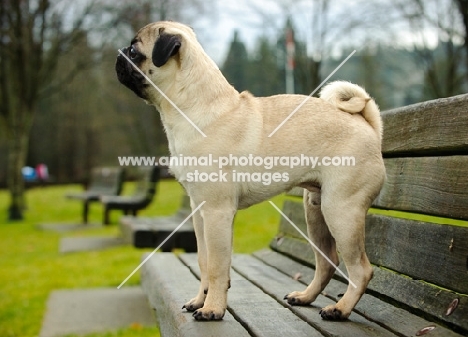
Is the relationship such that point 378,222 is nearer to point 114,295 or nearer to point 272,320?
point 272,320

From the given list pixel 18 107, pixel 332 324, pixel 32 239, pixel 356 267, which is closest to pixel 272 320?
pixel 332 324

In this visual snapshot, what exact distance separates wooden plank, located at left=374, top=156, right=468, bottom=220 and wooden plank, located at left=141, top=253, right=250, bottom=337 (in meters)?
0.95

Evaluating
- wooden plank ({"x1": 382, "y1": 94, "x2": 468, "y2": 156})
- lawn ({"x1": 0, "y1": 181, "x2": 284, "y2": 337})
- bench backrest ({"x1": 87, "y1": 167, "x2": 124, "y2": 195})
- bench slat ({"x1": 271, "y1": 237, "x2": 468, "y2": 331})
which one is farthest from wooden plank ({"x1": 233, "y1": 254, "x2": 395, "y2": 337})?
bench backrest ({"x1": 87, "y1": 167, "x2": 124, "y2": 195})

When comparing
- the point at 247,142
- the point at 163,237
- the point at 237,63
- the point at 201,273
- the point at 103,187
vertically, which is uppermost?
the point at 247,142

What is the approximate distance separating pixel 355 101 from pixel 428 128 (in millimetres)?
341

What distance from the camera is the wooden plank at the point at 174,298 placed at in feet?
7.19

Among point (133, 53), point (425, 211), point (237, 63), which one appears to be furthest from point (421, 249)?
point (237, 63)

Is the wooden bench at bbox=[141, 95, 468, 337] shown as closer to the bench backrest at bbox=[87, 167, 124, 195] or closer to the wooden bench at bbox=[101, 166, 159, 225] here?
the wooden bench at bbox=[101, 166, 159, 225]

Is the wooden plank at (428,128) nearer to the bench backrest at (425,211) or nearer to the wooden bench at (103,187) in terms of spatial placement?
the bench backrest at (425,211)

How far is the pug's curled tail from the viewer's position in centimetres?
269

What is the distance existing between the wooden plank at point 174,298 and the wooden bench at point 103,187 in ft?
25.4

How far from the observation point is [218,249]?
244 centimetres

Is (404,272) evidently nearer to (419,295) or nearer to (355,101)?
(419,295)

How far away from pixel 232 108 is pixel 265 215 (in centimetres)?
749
